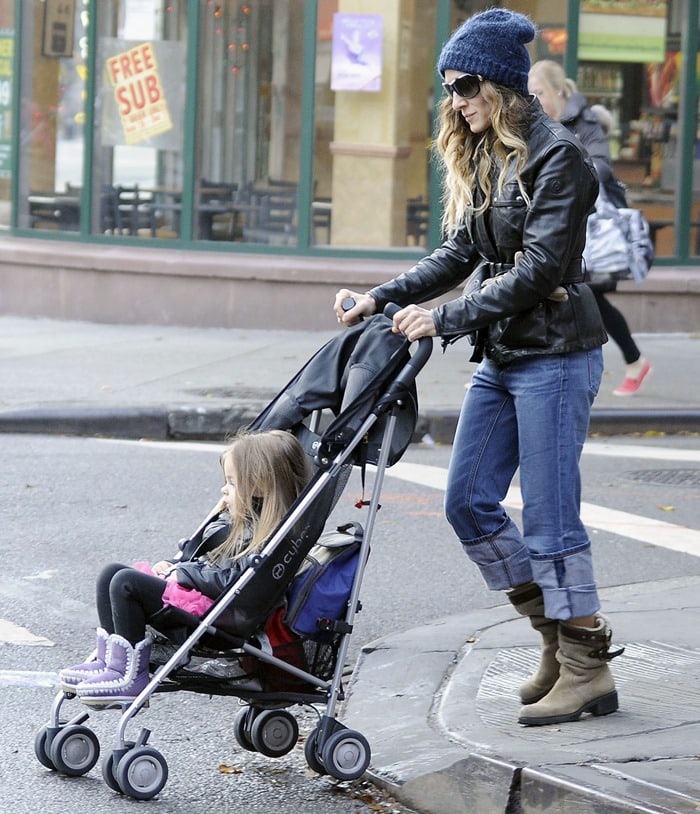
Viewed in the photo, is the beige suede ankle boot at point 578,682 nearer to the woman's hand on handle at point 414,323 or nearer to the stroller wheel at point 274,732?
the stroller wheel at point 274,732

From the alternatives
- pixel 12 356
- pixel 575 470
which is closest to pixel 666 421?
pixel 12 356

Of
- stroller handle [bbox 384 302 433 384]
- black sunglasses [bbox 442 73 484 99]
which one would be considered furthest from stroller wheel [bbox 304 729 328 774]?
black sunglasses [bbox 442 73 484 99]

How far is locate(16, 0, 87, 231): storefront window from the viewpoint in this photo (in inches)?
561

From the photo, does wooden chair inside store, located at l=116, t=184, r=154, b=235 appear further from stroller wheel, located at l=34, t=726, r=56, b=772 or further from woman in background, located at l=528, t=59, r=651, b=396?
stroller wheel, located at l=34, t=726, r=56, b=772

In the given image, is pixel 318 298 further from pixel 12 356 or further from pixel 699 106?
pixel 699 106

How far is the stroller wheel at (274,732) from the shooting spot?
14.5 feet

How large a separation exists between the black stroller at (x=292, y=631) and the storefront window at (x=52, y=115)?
10.4 metres

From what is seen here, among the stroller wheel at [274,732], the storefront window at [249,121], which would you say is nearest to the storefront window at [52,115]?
the storefront window at [249,121]

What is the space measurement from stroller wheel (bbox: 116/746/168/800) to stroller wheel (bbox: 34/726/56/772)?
10.3 inches

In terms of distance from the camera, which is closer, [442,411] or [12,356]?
[442,411]

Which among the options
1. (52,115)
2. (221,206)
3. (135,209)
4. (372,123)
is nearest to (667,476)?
(372,123)

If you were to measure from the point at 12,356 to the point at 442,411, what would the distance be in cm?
375

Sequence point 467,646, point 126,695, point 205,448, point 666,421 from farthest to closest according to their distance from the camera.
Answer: point 666,421
point 205,448
point 467,646
point 126,695

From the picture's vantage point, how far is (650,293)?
13523 millimetres
